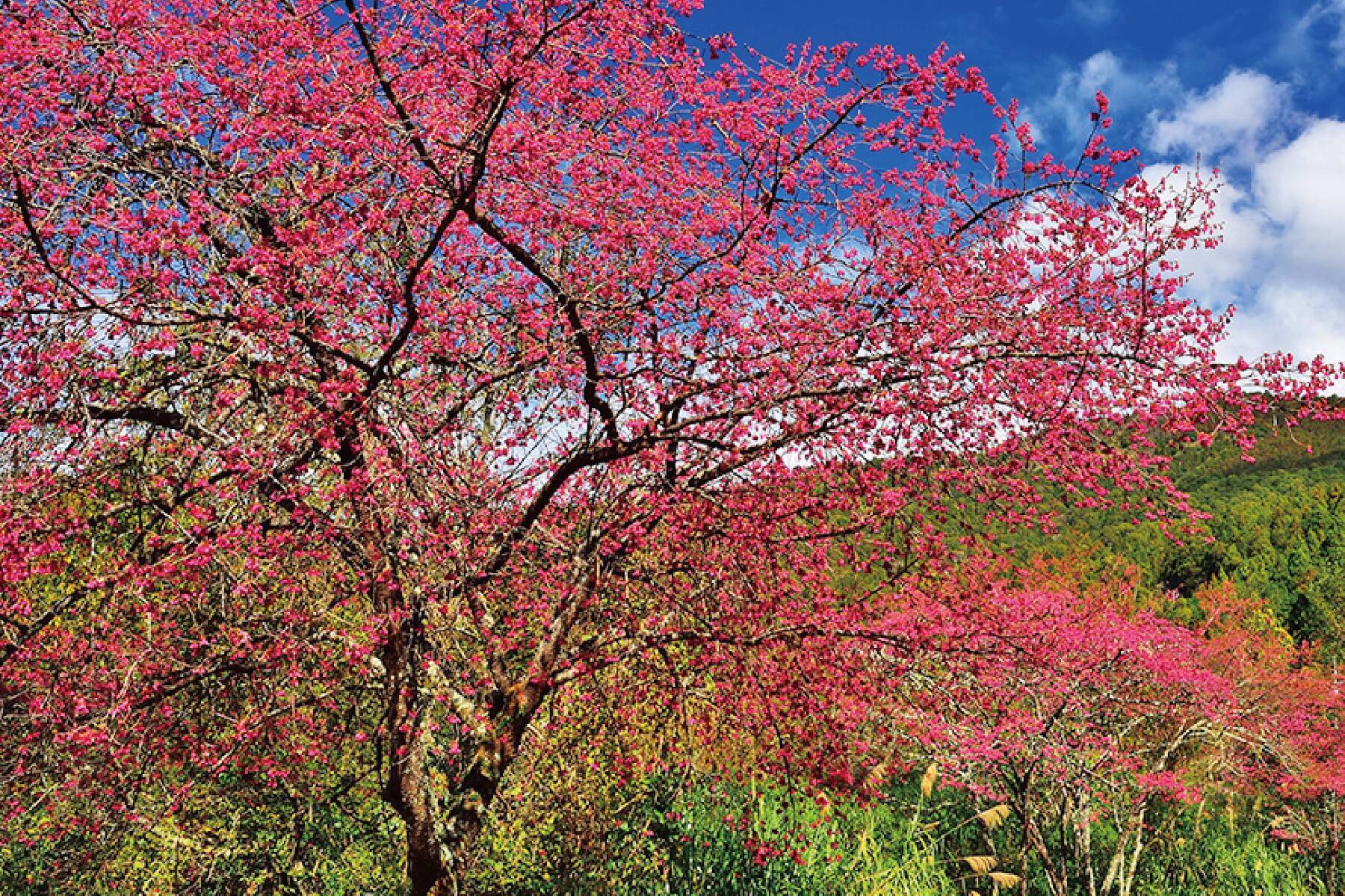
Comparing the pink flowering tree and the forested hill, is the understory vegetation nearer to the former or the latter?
→ the pink flowering tree

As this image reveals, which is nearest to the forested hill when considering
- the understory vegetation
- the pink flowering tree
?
the understory vegetation

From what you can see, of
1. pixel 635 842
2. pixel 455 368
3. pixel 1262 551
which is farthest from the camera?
pixel 1262 551

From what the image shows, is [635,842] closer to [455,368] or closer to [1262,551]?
[455,368]

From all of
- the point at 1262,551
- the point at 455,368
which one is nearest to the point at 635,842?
the point at 455,368

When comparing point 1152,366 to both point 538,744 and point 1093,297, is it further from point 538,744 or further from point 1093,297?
point 538,744

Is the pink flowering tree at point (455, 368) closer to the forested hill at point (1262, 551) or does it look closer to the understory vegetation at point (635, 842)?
the understory vegetation at point (635, 842)

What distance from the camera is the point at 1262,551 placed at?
104ft

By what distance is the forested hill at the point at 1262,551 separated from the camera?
2833cm

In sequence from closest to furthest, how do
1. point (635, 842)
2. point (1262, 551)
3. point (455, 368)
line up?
1. point (455, 368)
2. point (635, 842)
3. point (1262, 551)

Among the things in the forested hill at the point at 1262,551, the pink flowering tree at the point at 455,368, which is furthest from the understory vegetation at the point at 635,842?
the forested hill at the point at 1262,551

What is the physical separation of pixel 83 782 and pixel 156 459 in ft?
6.60

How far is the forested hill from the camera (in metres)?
28.3

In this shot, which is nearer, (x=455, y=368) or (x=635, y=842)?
(x=455, y=368)

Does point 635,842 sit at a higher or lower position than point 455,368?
lower
